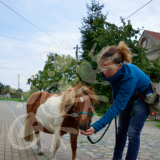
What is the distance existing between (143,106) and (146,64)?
10.1 m

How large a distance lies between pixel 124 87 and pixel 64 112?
100cm

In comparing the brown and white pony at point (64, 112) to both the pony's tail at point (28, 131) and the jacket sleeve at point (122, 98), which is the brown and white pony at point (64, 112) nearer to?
the pony's tail at point (28, 131)

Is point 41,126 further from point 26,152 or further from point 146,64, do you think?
point 146,64

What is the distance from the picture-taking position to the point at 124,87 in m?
1.95

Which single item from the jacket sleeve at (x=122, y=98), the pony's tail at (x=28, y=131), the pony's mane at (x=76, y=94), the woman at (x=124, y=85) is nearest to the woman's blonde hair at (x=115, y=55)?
the woman at (x=124, y=85)

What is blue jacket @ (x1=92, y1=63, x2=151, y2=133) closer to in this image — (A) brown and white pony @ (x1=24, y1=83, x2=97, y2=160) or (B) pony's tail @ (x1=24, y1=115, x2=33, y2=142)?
(A) brown and white pony @ (x1=24, y1=83, x2=97, y2=160)

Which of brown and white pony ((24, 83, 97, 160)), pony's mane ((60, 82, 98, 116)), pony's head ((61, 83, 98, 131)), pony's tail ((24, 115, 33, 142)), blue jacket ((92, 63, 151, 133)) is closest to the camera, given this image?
blue jacket ((92, 63, 151, 133))

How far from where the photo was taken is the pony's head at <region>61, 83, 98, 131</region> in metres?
2.02

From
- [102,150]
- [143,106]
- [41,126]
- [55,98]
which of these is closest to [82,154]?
[102,150]

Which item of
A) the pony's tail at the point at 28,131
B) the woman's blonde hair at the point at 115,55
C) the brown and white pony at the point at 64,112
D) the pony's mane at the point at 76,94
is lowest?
the pony's tail at the point at 28,131

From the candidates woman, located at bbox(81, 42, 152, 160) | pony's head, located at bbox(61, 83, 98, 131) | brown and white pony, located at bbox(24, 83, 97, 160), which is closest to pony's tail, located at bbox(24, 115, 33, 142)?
brown and white pony, located at bbox(24, 83, 97, 160)

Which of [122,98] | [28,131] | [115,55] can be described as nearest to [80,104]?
[122,98]

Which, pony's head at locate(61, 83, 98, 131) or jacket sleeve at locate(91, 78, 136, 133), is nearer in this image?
jacket sleeve at locate(91, 78, 136, 133)

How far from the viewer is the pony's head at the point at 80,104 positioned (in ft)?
6.61
